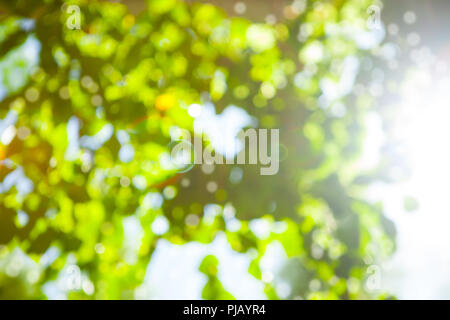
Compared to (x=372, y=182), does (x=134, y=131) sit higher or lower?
higher

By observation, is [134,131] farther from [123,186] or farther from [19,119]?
[19,119]

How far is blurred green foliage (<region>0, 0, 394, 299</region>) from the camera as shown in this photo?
1329mm

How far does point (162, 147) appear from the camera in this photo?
136 cm

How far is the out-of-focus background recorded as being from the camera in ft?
4.37

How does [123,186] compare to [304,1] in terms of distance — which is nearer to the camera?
[123,186]

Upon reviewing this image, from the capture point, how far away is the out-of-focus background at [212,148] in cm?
133

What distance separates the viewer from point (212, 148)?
1.38 metres

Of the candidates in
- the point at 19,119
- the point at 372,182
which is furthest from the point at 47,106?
the point at 372,182

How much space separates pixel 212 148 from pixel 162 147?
171mm

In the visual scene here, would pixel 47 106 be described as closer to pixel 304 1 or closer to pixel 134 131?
pixel 134 131

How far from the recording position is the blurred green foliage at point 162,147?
4.36 feet

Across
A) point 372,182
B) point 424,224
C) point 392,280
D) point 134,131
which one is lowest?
point 392,280

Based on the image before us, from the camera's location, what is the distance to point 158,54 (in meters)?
1.41

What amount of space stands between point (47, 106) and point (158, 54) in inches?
17.0
